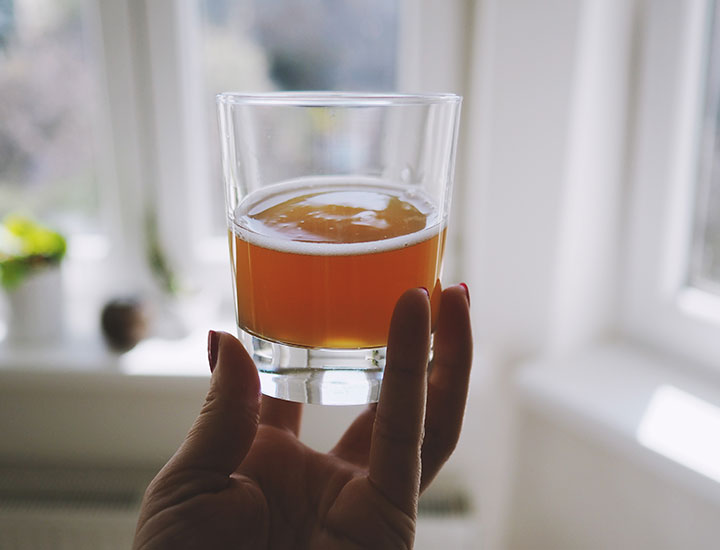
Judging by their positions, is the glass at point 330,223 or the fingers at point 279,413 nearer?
the glass at point 330,223

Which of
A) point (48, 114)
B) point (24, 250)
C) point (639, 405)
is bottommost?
point (639, 405)

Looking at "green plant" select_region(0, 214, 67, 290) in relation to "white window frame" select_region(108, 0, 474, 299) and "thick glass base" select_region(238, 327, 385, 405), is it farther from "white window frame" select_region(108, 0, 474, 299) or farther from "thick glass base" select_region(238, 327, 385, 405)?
"thick glass base" select_region(238, 327, 385, 405)

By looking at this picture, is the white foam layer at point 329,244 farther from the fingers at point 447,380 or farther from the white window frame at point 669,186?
the white window frame at point 669,186

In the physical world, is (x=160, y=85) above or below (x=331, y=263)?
→ above

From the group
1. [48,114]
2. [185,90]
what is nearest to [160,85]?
[185,90]

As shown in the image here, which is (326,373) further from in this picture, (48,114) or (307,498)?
(48,114)

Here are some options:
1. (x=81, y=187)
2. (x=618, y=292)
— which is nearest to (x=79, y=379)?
(x=81, y=187)

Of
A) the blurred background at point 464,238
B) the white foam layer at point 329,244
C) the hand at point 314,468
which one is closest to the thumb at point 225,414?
the hand at point 314,468
